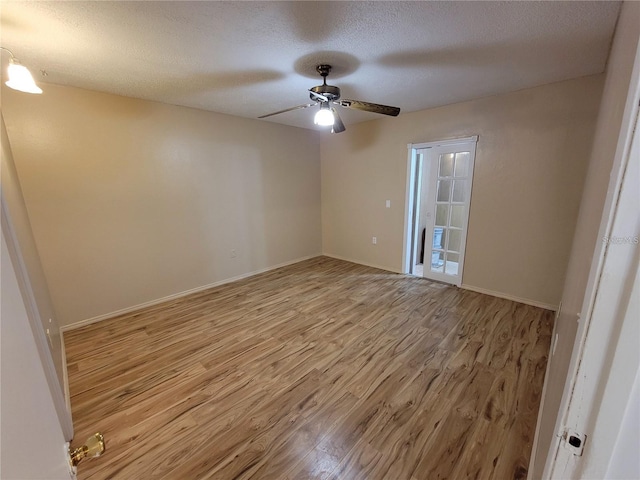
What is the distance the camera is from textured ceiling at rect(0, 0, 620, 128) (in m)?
1.54

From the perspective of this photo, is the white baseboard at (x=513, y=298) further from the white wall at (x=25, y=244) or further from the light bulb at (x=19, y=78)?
the light bulb at (x=19, y=78)

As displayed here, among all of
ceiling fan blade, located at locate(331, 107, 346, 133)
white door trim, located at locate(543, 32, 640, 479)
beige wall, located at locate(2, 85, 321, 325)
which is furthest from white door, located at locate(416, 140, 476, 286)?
white door trim, located at locate(543, 32, 640, 479)

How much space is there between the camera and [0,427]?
40 centimetres

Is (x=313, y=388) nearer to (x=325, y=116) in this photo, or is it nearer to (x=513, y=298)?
(x=325, y=116)

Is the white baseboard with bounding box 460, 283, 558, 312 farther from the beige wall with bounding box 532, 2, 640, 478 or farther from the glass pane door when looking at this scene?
the beige wall with bounding box 532, 2, 640, 478

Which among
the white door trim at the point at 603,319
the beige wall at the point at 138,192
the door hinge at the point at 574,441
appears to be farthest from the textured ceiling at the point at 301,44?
the door hinge at the point at 574,441

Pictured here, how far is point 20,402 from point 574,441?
1.08 meters

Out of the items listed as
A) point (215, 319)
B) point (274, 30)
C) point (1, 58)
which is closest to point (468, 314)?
point (215, 319)

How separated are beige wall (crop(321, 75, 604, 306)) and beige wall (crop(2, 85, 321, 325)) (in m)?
1.88

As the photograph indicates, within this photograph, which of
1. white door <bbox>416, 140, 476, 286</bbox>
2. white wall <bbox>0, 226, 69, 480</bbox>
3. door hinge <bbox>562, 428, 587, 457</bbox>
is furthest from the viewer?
white door <bbox>416, 140, 476, 286</bbox>

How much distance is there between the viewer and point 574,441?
0.55 meters

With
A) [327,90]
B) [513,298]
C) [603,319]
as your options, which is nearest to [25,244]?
[327,90]

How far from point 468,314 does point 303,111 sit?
3.28 m

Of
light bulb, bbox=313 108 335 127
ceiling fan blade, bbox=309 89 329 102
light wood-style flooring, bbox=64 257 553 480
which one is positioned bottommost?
light wood-style flooring, bbox=64 257 553 480
